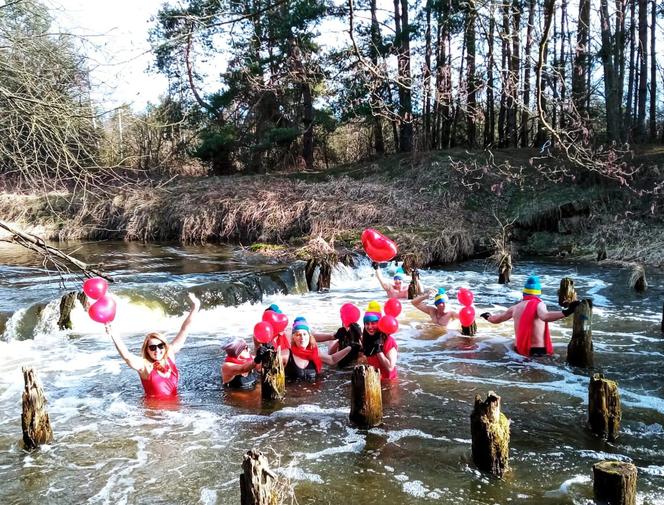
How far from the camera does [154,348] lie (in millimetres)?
5688

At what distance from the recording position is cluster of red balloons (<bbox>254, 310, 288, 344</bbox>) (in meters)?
5.93

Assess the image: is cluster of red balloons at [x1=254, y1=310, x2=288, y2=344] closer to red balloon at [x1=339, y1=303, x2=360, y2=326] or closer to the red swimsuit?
red balloon at [x1=339, y1=303, x2=360, y2=326]

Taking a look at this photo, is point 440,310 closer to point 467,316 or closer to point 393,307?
point 467,316

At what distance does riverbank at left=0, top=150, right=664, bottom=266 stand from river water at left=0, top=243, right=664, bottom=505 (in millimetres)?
5684

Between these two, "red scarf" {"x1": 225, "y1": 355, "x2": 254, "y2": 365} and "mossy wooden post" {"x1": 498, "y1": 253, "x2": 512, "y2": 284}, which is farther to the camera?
"mossy wooden post" {"x1": 498, "y1": 253, "x2": 512, "y2": 284}

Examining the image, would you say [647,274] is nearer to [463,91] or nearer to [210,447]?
[463,91]

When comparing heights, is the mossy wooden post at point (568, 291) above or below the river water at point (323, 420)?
above

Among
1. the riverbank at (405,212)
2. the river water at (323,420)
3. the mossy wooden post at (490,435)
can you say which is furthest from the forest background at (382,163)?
the mossy wooden post at (490,435)

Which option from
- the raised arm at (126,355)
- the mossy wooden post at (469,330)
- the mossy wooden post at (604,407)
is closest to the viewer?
the mossy wooden post at (604,407)

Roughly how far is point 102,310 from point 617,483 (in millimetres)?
3868

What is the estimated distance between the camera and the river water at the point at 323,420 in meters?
4.12

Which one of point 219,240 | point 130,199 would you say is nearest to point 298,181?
point 219,240

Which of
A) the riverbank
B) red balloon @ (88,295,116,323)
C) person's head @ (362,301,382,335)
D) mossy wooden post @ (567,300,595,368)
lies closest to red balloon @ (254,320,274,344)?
person's head @ (362,301,382,335)

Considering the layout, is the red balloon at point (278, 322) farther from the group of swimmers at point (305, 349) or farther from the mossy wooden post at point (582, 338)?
the mossy wooden post at point (582, 338)
